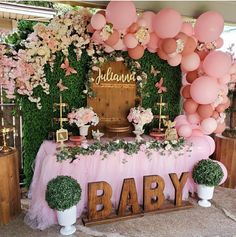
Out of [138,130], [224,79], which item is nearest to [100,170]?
[138,130]

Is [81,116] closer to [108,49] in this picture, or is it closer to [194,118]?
[108,49]

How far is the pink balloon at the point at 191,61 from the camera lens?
3.03 m

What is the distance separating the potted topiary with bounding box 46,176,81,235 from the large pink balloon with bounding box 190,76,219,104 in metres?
1.82

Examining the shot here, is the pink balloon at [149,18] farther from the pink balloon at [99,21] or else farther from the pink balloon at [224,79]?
the pink balloon at [224,79]

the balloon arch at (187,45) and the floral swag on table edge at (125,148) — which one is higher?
the balloon arch at (187,45)

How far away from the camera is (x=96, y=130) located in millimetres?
3340

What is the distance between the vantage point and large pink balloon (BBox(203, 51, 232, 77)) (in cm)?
→ 293

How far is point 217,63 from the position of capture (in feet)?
9.60

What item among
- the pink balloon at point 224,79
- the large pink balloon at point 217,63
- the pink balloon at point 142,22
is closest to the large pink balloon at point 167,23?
the pink balloon at point 142,22

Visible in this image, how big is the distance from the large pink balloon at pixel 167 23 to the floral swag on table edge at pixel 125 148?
1326mm

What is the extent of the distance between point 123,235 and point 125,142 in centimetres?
103

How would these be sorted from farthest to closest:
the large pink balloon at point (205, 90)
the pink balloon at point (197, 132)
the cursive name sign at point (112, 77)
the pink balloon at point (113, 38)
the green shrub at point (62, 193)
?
1. the pink balloon at point (197, 132)
2. the cursive name sign at point (112, 77)
3. the large pink balloon at point (205, 90)
4. the pink balloon at point (113, 38)
5. the green shrub at point (62, 193)

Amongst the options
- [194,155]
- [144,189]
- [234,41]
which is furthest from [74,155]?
[234,41]

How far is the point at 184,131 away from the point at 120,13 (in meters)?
1.75
